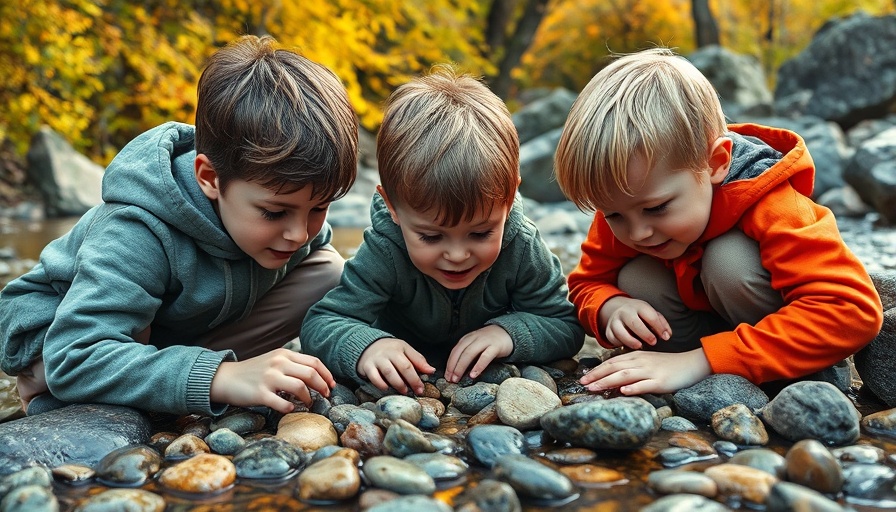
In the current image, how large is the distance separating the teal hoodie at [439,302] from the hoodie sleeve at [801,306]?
53 centimetres

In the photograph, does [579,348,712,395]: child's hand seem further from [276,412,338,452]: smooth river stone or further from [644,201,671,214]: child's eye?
[276,412,338,452]: smooth river stone

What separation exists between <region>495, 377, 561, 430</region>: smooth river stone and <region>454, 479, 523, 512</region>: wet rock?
1.30 ft

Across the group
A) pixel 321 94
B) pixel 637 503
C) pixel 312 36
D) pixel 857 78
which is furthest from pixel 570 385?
pixel 857 78

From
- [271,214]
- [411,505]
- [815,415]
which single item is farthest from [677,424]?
[271,214]

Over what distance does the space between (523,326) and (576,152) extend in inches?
21.7

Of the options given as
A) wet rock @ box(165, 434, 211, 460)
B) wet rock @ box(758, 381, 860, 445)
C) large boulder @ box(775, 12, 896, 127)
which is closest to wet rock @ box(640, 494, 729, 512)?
wet rock @ box(758, 381, 860, 445)

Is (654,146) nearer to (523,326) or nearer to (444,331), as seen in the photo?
(523,326)

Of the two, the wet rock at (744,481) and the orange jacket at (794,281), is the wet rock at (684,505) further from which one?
the orange jacket at (794,281)

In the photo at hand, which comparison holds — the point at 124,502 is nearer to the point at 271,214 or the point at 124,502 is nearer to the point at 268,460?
the point at 268,460

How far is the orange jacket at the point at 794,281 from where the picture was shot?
1815 millimetres

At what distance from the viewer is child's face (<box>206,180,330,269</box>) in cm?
200

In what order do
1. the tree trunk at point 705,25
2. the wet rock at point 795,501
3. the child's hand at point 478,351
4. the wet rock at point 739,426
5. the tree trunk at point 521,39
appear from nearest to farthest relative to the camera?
the wet rock at point 795,501 < the wet rock at point 739,426 < the child's hand at point 478,351 < the tree trunk at point 521,39 < the tree trunk at point 705,25

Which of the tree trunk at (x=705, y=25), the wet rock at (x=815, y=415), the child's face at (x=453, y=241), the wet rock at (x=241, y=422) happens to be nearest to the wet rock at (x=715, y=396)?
the wet rock at (x=815, y=415)

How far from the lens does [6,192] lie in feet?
28.6
